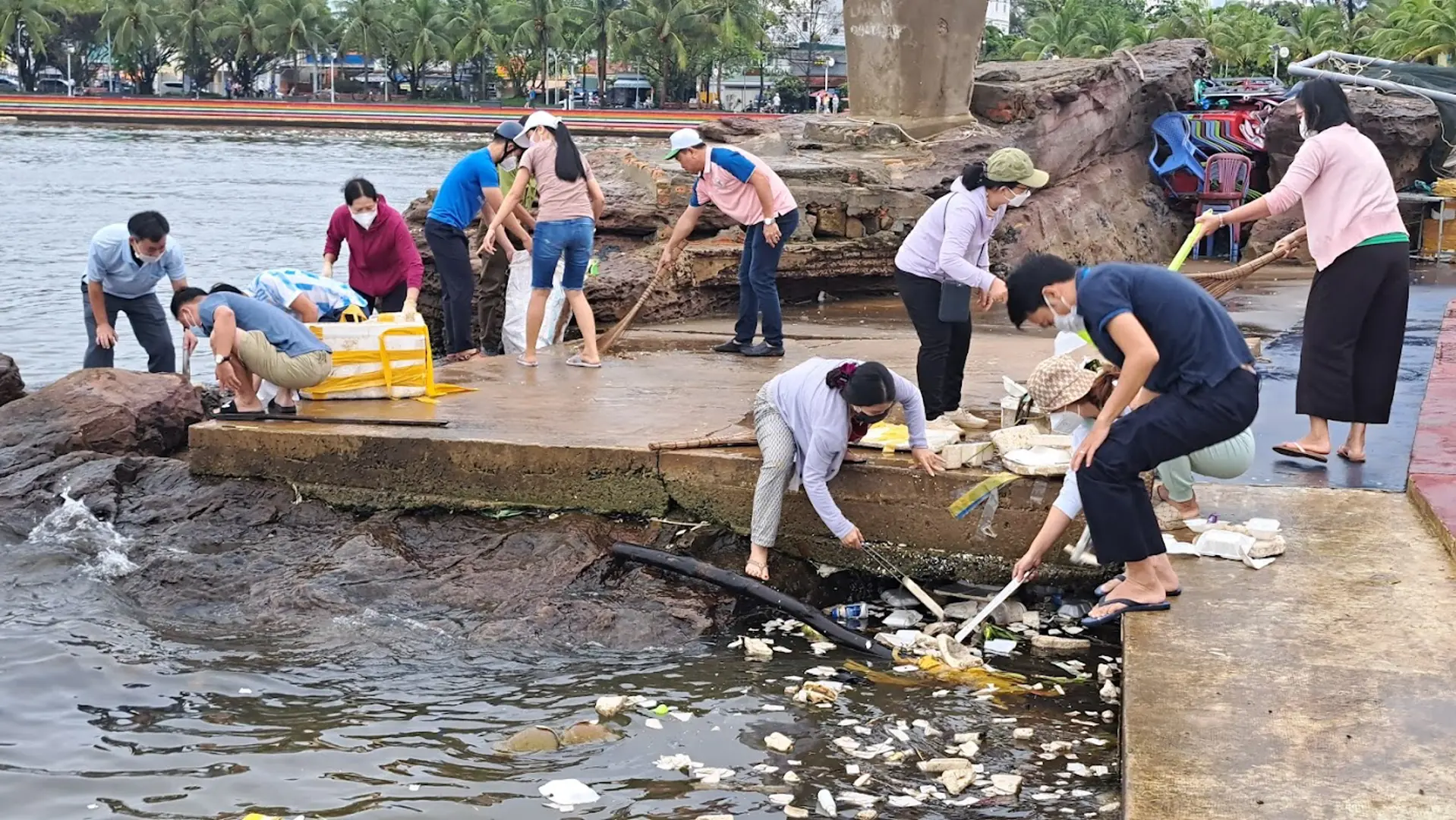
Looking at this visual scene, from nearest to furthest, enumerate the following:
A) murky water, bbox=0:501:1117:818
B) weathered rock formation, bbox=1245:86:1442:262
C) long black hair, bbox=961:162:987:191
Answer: murky water, bbox=0:501:1117:818 → long black hair, bbox=961:162:987:191 → weathered rock formation, bbox=1245:86:1442:262

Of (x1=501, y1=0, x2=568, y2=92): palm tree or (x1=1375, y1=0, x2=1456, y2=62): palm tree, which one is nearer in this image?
(x1=1375, y1=0, x2=1456, y2=62): palm tree

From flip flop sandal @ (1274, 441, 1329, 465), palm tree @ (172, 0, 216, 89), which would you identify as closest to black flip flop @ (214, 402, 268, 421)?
flip flop sandal @ (1274, 441, 1329, 465)

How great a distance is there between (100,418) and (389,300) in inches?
73.3

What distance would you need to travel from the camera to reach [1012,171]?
23.1ft

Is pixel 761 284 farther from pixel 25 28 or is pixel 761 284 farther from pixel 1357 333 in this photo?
pixel 25 28

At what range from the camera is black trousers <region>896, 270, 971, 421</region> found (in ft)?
24.7

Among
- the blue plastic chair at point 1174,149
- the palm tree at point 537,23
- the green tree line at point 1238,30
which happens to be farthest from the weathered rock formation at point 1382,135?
the palm tree at point 537,23

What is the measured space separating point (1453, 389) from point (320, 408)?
19.5ft

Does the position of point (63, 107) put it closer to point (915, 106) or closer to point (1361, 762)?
point (915, 106)

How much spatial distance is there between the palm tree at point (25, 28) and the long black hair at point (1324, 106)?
7100 cm

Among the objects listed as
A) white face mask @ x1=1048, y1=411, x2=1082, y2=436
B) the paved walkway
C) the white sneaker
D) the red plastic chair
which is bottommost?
the paved walkway

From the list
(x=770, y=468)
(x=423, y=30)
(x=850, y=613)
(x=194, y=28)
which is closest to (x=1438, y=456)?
(x=850, y=613)

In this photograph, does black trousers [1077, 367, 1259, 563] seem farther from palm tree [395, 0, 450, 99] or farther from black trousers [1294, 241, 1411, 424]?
palm tree [395, 0, 450, 99]

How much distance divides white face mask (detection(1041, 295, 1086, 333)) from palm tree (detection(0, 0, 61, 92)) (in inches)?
2830
